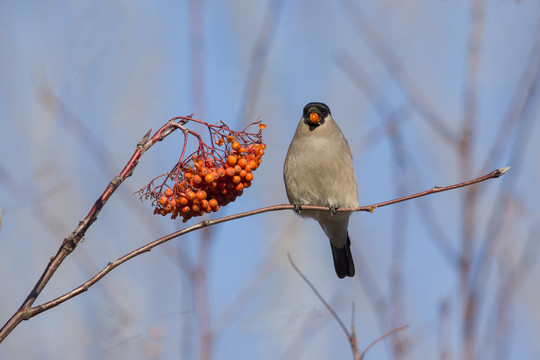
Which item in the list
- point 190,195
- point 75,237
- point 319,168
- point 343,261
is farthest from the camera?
point 343,261

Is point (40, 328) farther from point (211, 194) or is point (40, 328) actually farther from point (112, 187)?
point (112, 187)

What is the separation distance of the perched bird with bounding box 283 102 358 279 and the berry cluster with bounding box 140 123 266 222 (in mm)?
1832

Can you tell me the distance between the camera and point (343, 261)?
18.1ft

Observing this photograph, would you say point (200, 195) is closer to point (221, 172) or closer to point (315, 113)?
point (221, 172)

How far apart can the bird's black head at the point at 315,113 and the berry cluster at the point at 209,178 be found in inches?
78.6

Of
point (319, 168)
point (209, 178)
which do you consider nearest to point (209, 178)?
point (209, 178)

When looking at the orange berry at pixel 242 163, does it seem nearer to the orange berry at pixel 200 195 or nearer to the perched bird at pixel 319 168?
the orange berry at pixel 200 195

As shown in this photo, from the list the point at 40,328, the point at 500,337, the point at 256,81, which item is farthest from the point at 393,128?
the point at 40,328

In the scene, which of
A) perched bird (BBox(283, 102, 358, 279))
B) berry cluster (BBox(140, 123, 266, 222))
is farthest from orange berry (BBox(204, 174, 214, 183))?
perched bird (BBox(283, 102, 358, 279))

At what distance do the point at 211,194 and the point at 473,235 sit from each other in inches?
48.5

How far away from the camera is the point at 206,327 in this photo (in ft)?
11.5

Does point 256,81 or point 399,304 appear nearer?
point 399,304

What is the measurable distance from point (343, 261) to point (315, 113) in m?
1.26

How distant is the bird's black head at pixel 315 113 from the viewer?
503 cm
